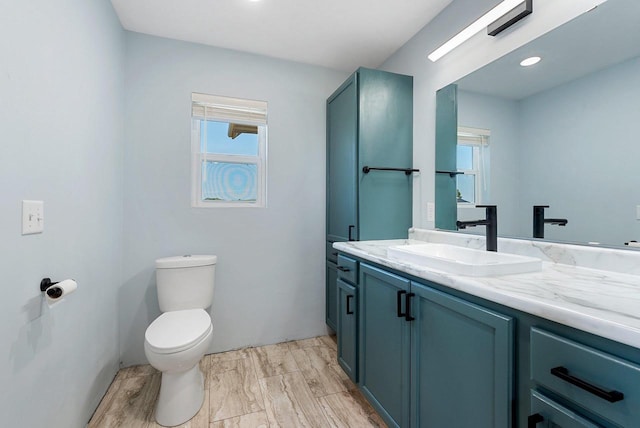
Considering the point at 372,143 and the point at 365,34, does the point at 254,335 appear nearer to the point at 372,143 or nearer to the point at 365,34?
the point at 372,143

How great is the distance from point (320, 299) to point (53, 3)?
2.45 meters

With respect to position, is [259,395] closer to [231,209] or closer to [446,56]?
[231,209]

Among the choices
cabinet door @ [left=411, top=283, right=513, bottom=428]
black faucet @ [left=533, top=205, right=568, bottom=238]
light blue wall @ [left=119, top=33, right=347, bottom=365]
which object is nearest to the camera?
cabinet door @ [left=411, top=283, right=513, bottom=428]

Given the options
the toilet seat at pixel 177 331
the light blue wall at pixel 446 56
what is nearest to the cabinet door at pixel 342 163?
→ the light blue wall at pixel 446 56

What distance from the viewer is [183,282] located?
2027mm

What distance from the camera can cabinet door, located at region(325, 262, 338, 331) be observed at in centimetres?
243

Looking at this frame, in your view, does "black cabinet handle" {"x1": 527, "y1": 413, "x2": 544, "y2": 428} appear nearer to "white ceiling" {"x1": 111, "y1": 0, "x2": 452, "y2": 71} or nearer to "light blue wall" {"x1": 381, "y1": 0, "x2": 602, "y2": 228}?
"light blue wall" {"x1": 381, "y1": 0, "x2": 602, "y2": 228}

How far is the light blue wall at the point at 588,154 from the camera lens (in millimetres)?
1096

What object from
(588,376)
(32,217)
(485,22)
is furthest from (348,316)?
(485,22)

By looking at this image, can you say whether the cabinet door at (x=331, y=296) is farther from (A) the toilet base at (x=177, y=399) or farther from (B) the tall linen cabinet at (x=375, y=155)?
(A) the toilet base at (x=177, y=399)

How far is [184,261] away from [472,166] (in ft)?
6.50

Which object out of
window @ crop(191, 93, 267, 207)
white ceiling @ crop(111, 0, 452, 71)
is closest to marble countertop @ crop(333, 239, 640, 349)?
window @ crop(191, 93, 267, 207)

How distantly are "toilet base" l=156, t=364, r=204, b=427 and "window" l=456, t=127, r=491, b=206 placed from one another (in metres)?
1.94

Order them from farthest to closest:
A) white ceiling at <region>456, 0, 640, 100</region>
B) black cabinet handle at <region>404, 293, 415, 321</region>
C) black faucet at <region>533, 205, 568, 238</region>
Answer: black faucet at <region>533, 205, 568, 238</region>, black cabinet handle at <region>404, 293, 415, 321</region>, white ceiling at <region>456, 0, 640, 100</region>
